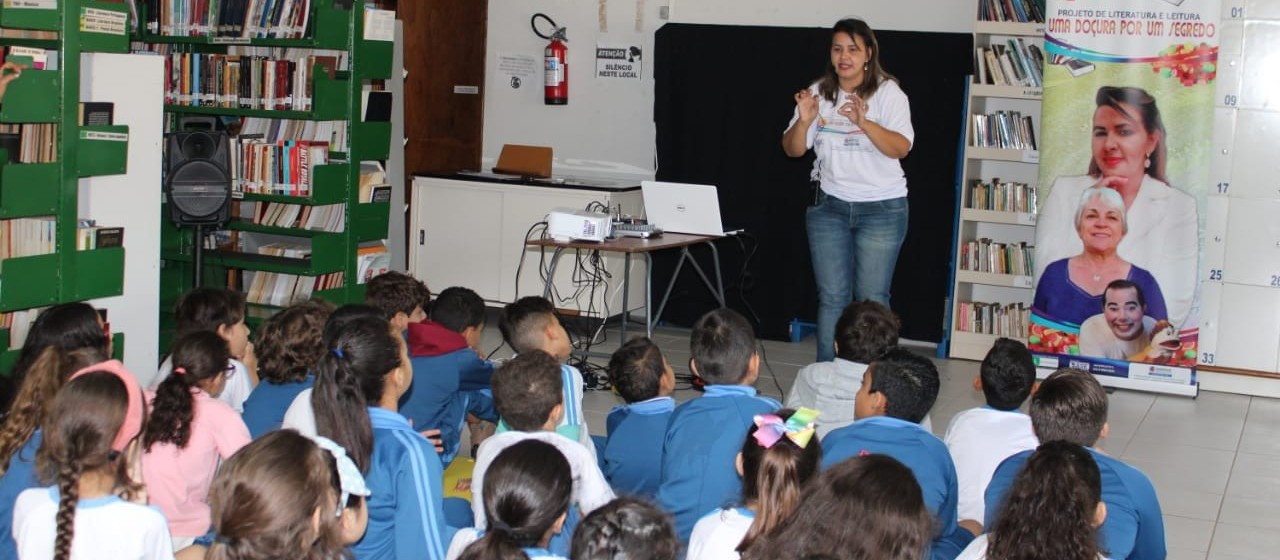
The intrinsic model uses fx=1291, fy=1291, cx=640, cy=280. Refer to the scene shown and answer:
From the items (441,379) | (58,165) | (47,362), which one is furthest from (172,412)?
(58,165)

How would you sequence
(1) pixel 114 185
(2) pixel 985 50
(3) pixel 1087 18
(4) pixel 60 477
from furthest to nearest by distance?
(2) pixel 985 50 < (3) pixel 1087 18 < (1) pixel 114 185 < (4) pixel 60 477

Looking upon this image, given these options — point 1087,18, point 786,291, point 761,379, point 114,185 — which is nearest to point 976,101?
point 1087,18

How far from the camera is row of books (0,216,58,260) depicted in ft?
16.4

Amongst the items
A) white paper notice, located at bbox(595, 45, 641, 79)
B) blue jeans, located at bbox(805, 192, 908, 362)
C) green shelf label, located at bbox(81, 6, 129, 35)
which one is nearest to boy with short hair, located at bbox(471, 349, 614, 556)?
blue jeans, located at bbox(805, 192, 908, 362)

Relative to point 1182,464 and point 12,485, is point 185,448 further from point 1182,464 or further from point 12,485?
point 1182,464

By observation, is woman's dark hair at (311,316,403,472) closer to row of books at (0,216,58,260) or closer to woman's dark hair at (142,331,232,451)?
woman's dark hair at (142,331,232,451)

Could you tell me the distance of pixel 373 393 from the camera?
3.07m

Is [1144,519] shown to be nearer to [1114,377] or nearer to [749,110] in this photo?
[1114,377]

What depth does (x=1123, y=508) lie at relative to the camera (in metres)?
2.90

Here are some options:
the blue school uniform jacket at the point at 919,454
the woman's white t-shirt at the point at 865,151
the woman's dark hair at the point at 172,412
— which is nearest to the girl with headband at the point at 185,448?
the woman's dark hair at the point at 172,412

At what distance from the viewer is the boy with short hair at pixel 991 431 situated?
3.51 m

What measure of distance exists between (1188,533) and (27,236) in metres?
4.46

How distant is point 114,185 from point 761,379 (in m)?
3.27

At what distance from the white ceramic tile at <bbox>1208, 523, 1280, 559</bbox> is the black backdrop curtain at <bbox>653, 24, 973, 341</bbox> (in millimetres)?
3081
